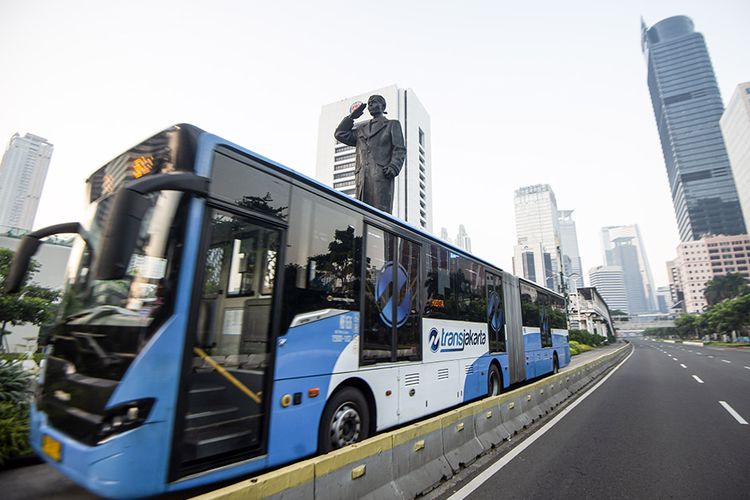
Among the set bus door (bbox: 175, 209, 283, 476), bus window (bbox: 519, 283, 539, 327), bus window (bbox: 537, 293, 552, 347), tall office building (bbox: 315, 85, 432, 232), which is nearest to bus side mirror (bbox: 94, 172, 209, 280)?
bus door (bbox: 175, 209, 283, 476)

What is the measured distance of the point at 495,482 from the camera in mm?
4527

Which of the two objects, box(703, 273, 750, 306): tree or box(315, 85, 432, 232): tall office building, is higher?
box(315, 85, 432, 232): tall office building

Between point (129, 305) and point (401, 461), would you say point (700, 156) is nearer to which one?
point (401, 461)

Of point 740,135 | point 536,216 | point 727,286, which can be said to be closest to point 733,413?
point 727,286

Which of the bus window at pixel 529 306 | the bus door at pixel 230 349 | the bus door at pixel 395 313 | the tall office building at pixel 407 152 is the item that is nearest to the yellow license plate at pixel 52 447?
the bus door at pixel 230 349

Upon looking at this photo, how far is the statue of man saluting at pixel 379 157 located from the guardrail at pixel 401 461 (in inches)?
273

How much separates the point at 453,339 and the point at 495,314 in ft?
9.03

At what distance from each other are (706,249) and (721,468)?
19185 centimetres

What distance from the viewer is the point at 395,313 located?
19.3 ft

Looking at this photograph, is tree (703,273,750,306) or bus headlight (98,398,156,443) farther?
tree (703,273,750,306)

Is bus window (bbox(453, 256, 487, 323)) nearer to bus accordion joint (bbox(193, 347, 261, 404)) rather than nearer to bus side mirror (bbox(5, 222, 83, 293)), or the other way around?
bus accordion joint (bbox(193, 347, 261, 404))

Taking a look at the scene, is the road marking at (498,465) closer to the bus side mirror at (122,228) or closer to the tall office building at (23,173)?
the bus side mirror at (122,228)

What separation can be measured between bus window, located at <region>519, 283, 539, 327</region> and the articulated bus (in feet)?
24.3

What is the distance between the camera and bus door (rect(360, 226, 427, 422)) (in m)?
5.39
